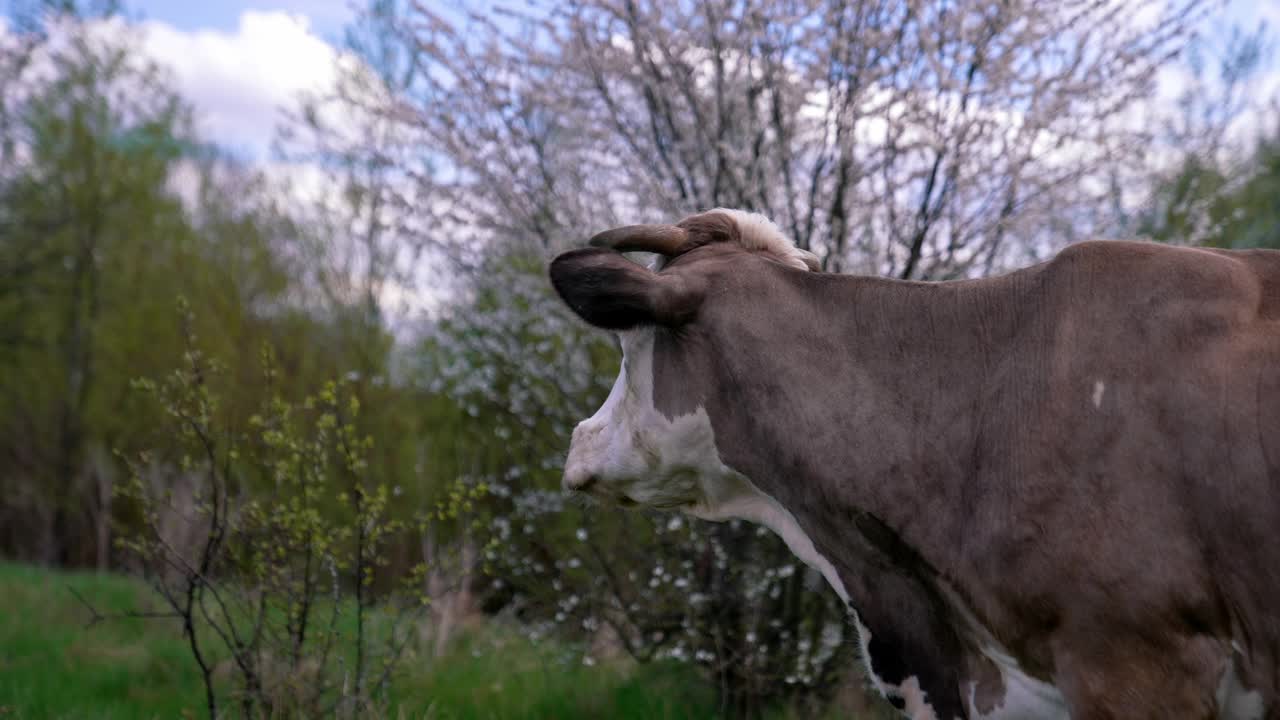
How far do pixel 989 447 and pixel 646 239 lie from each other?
981 mm

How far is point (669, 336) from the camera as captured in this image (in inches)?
115

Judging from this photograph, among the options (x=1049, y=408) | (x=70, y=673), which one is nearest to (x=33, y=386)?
(x=70, y=673)

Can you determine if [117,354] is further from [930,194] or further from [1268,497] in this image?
[1268,497]

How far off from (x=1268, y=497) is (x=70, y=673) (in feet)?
19.3

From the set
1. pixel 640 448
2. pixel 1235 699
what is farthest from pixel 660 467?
pixel 1235 699

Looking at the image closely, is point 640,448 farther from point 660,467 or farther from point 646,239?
point 646,239

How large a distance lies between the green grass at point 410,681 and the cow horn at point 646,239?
2.30m

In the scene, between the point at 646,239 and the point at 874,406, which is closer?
the point at 874,406

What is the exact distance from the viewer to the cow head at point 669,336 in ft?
9.33

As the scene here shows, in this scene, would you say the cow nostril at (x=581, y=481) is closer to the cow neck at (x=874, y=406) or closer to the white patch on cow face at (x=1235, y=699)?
the cow neck at (x=874, y=406)

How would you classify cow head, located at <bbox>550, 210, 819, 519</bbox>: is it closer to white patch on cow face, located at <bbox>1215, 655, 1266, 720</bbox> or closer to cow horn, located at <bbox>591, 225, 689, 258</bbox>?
cow horn, located at <bbox>591, 225, 689, 258</bbox>

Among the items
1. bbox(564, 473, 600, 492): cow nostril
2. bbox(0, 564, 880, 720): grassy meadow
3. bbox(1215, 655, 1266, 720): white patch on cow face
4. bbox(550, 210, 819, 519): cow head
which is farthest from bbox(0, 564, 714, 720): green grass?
bbox(1215, 655, 1266, 720): white patch on cow face

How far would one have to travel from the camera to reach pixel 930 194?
4992 millimetres

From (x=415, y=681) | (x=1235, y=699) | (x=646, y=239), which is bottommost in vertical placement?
(x=415, y=681)
